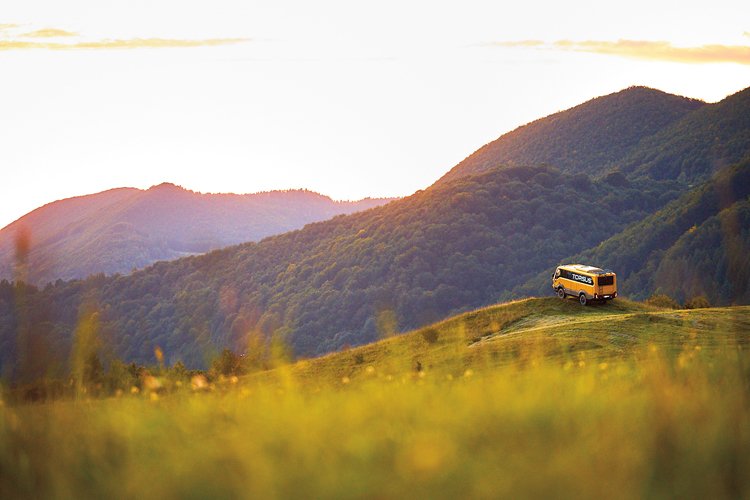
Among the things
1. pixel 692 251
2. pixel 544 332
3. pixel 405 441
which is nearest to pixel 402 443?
pixel 405 441

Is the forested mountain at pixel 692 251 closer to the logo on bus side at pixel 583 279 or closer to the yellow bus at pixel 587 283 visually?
the yellow bus at pixel 587 283

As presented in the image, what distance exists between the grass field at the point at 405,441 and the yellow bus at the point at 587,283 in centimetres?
3288

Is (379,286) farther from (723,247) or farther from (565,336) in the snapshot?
(565,336)

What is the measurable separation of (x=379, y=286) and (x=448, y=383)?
172 m

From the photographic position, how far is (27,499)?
3.40 m

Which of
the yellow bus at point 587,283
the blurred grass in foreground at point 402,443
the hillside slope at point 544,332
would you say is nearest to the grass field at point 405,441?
the blurred grass in foreground at point 402,443

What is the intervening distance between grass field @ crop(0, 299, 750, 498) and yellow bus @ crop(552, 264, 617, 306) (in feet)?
108

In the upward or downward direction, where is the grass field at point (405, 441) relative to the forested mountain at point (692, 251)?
upward

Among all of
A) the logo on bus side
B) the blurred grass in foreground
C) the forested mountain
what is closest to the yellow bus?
the logo on bus side

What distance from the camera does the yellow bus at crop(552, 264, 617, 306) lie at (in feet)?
122

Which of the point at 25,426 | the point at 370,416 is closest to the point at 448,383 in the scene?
the point at 370,416

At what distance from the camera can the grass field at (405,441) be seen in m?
3.23

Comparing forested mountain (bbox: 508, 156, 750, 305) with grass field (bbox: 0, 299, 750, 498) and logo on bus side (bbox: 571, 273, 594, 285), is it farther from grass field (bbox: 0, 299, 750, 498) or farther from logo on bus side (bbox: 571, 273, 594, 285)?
grass field (bbox: 0, 299, 750, 498)

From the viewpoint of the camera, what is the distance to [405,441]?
360cm
